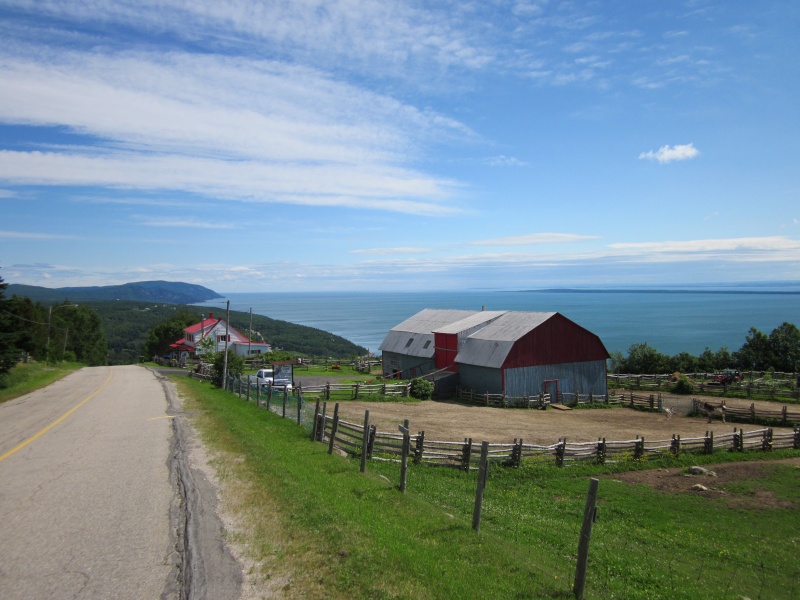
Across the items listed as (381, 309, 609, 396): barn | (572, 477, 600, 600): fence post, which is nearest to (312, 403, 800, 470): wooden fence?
(572, 477, 600, 600): fence post

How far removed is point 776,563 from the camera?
11.0 meters

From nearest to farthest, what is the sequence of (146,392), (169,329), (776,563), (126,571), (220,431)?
(126,571), (776,563), (220,431), (146,392), (169,329)

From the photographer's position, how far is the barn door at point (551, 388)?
4144cm

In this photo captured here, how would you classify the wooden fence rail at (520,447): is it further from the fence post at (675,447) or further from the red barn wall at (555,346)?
the red barn wall at (555,346)

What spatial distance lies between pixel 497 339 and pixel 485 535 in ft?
109

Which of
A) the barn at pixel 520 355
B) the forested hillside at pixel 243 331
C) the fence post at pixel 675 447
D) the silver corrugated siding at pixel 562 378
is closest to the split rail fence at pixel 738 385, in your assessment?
the silver corrugated siding at pixel 562 378

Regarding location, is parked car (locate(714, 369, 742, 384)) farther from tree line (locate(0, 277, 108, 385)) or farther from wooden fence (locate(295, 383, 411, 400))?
tree line (locate(0, 277, 108, 385))

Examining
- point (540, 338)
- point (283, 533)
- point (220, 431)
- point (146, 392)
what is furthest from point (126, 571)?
point (540, 338)

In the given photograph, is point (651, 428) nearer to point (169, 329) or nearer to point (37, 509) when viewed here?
point (37, 509)

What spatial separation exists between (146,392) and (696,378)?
162 ft

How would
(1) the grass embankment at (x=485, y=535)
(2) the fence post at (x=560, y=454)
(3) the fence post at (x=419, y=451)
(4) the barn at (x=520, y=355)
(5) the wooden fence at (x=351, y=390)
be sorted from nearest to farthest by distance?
(1) the grass embankment at (x=485, y=535) → (3) the fence post at (x=419, y=451) → (2) the fence post at (x=560, y=454) → (5) the wooden fence at (x=351, y=390) → (4) the barn at (x=520, y=355)

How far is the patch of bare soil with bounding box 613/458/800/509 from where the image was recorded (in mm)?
16219

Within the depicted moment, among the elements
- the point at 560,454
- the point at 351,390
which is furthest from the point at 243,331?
the point at 560,454

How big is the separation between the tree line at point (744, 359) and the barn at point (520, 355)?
81.7 feet
